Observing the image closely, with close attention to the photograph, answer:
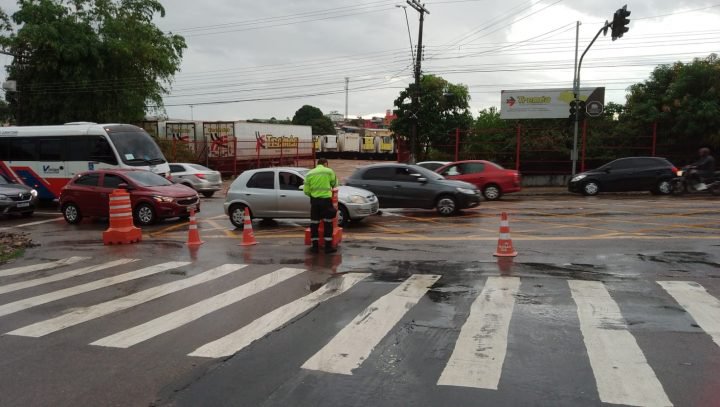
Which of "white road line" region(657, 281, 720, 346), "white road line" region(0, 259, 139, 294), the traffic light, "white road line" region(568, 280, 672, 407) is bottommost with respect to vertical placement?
"white road line" region(0, 259, 139, 294)

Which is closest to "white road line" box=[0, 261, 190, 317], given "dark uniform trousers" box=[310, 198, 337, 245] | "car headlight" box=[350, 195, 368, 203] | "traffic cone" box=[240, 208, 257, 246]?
"traffic cone" box=[240, 208, 257, 246]

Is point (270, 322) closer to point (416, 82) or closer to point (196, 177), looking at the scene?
point (196, 177)

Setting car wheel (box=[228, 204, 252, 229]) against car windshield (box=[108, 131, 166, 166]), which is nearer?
car wheel (box=[228, 204, 252, 229])

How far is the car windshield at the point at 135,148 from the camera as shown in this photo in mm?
19719

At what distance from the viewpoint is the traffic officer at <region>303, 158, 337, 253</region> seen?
10367mm

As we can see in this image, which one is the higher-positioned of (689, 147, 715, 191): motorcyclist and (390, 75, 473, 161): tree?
(390, 75, 473, 161): tree

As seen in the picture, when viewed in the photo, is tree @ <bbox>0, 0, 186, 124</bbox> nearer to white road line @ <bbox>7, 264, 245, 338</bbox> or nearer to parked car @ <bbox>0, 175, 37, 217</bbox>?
parked car @ <bbox>0, 175, 37, 217</bbox>

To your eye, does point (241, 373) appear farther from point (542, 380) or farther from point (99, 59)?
point (99, 59)

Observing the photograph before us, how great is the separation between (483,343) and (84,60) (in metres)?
35.0

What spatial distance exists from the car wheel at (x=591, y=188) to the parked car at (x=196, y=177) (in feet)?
51.5

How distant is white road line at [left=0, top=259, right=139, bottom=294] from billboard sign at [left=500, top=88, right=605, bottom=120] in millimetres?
22570

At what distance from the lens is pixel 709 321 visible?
5.89 metres

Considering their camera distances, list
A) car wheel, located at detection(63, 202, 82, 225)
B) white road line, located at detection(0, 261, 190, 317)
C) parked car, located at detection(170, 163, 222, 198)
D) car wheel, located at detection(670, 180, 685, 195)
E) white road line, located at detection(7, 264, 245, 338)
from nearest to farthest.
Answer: white road line, located at detection(7, 264, 245, 338), white road line, located at detection(0, 261, 190, 317), car wheel, located at detection(63, 202, 82, 225), car wheel, located at detection(670, 180, 685, 195), parked car, located at detection(170, 163, 222, 198)

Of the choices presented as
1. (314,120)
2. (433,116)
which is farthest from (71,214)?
(314,120)
